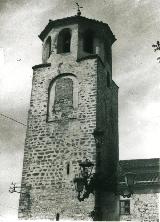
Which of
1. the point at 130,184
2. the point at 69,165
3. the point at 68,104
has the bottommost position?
the point at 130,184

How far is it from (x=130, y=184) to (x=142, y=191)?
11.6m

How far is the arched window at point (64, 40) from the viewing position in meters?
17.7

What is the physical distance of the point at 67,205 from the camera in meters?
13.8

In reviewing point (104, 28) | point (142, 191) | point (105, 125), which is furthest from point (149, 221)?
point (104, 28)

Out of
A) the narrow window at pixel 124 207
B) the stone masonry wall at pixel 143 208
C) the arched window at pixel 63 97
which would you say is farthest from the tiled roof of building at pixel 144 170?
the arched window at pixel 63 97

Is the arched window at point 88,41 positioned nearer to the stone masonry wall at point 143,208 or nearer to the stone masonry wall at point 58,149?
the stone masonry wall at point 58,149

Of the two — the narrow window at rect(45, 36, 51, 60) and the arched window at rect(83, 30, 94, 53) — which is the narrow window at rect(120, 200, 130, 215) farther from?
the narrow window at rect(45, 36, 51, 60)

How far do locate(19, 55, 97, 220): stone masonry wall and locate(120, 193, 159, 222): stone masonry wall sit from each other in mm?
7426

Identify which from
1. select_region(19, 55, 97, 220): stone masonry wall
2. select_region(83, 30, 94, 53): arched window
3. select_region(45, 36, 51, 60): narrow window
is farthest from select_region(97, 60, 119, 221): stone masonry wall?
select_region(45, 36, 51, 60): narrow window

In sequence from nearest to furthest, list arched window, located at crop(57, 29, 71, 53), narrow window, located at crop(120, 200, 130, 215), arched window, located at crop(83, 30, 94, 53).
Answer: arched window, located at crop(83, 30, 94, 53) → arched window, located at crop(57, 29, 71, 53) → narrow window, located at crop(120, 200, 130, 215)

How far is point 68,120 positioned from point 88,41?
15.4 ft

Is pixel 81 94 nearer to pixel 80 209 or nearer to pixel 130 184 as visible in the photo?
pixel 80 209

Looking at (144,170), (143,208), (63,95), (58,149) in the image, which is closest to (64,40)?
(63,95)

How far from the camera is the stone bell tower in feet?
46.6
